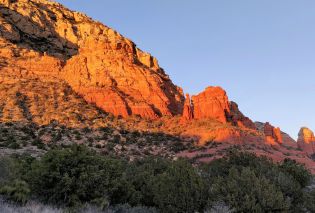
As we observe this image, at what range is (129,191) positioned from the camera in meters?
17.3

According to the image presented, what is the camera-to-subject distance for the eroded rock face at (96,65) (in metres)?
66.6

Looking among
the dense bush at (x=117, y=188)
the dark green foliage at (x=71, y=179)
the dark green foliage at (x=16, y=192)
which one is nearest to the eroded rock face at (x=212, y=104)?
the dense bush at (x=117, y=188)

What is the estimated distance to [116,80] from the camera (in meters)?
70.9

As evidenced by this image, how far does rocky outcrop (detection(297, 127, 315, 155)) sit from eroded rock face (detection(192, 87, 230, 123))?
19760mm

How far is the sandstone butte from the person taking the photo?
209 feet

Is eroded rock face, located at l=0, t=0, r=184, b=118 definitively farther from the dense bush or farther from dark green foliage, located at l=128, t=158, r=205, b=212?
the dense bush

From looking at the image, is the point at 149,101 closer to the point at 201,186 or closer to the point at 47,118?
the point at 47,118

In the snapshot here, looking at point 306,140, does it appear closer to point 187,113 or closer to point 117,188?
point 187,113

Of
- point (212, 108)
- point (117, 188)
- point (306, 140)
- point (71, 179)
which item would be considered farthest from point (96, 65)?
point (71, 179)

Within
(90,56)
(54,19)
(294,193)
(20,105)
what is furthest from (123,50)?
(294,193)

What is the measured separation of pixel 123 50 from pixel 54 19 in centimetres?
3598

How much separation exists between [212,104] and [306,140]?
24.4 m

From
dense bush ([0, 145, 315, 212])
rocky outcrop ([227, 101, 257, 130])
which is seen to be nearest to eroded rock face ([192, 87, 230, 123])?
rocky outcrop ([227, 101, 257, 130])

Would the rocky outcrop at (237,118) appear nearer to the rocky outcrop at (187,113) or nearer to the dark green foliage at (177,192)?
the rocky outcrop at (187,113)
